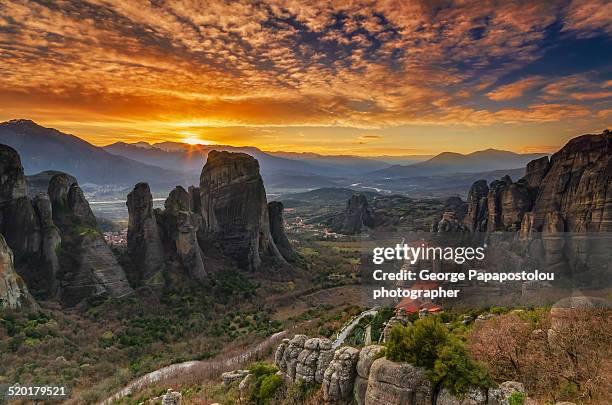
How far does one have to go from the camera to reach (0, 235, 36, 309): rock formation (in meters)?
34.7

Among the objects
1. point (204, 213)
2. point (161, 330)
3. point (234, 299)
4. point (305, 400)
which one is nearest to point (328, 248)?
point (204, 213)

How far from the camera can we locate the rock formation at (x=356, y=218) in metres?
138

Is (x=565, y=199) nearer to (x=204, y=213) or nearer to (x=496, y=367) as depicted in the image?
(x=496, y=367)

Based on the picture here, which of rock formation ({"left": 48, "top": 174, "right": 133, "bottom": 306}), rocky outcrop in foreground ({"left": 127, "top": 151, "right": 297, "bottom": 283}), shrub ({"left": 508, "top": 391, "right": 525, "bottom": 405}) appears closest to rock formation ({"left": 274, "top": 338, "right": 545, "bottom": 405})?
shrub ({"left": 508, "top": 391, "right": 525, "bottom": 405})

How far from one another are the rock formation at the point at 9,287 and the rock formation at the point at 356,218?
107m

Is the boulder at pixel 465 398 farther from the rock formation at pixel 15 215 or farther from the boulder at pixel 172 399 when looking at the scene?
the rock formation at pixel 15 215

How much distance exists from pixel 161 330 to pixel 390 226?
92516mm

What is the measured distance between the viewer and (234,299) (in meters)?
55.2

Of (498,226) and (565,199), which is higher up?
(565,199)

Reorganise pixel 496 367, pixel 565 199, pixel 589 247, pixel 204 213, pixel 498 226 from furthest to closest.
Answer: pixel 204 213 → pixel 498 226 → pixel 565 199 → pixel 589 247 → pixel 496 367

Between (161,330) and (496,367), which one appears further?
(161,330)

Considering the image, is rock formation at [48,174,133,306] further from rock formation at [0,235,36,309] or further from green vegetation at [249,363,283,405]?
green vegetation at [249,363,283,405]

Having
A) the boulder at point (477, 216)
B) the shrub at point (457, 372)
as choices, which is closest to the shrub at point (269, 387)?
the shrub at point (457, 372)

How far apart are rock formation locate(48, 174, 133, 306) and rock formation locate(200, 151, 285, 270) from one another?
21.0m
